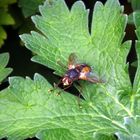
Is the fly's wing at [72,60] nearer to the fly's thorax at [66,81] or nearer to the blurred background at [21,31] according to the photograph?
the fly's thorax at [66,81]

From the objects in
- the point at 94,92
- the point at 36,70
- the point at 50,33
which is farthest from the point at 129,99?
the point at 36,70

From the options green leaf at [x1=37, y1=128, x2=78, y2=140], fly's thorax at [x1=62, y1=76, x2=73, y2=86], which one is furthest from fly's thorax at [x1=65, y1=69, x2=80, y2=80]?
green leaf at [x1=37, y1=128, x2=78, y2=140]

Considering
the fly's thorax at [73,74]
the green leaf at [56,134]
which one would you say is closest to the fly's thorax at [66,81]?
the fly's thorax at [73,74]

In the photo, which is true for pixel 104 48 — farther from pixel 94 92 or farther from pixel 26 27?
pixel 26 27

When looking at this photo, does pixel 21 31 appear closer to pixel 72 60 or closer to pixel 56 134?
pixel 72 60

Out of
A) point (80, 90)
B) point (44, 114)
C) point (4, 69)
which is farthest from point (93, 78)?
point (4, 69)

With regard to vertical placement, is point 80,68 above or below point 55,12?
below
